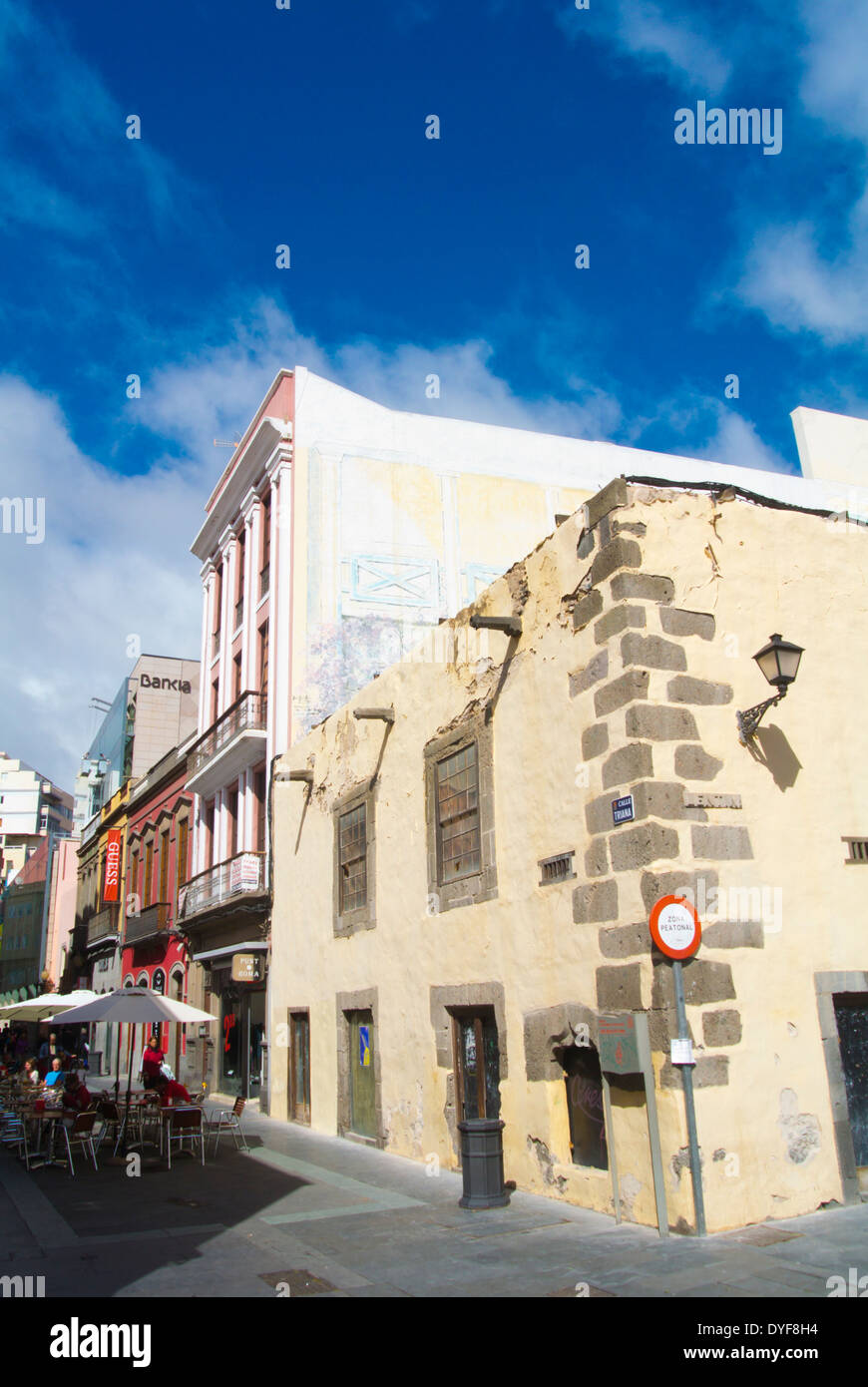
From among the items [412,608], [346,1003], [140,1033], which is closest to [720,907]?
[346,1003]

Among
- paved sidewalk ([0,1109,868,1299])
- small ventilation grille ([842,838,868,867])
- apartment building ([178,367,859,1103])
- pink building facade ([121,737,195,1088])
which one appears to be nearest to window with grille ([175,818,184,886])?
pink building facade ([121,737,195,1088])

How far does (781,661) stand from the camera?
8508mm

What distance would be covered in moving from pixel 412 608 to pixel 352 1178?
12.6 meters

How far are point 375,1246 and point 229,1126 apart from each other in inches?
249

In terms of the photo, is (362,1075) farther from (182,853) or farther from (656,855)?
(182,853)

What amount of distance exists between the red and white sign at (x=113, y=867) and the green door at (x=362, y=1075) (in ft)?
70.8

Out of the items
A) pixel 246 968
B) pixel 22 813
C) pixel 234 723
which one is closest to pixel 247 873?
pixel 246 968

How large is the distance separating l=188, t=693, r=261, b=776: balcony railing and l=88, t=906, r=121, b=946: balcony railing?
11.4 metres

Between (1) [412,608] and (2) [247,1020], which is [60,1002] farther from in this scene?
(1) [412,608]

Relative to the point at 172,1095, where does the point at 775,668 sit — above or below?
above

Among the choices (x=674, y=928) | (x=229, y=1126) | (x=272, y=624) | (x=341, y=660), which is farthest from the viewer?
(x=272, y=624)

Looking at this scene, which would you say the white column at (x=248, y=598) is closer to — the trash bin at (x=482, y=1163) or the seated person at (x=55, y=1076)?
the seated person at (x=55, y=1076)
